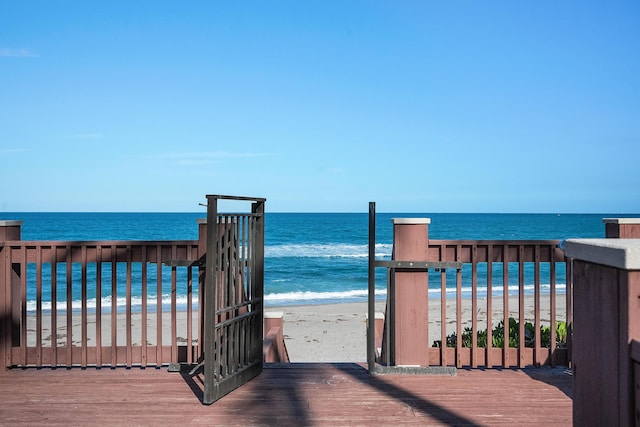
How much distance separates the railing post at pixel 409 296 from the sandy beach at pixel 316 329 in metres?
5.05

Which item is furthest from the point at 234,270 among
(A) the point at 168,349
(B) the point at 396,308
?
(B) the point at 396,308

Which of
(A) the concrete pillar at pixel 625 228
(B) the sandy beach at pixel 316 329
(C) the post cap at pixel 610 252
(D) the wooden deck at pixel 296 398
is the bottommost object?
(B) the sandy beach at pixel 316 329

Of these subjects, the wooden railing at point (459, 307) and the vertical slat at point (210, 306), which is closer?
the vertical slat at point (210, 306)

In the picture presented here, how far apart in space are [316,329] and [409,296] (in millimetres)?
8143

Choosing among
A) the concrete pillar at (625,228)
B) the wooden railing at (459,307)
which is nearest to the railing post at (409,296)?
the wooden railing at (459,307)

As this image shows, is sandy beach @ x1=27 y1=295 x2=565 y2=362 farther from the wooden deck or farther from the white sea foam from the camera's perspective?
the white sea foam

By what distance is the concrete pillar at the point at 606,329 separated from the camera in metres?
1.47

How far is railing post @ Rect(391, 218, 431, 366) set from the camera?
4242mm

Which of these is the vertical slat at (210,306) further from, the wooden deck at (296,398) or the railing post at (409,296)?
the railing post at (409,296)

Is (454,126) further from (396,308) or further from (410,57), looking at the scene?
(396,308)

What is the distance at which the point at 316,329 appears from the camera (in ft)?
39.8

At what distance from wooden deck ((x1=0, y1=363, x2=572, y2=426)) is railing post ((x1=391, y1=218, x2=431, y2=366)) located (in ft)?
0.59

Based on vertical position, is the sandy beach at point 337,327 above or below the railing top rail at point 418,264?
below

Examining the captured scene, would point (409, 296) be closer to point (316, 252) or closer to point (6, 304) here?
point (6, 304)
